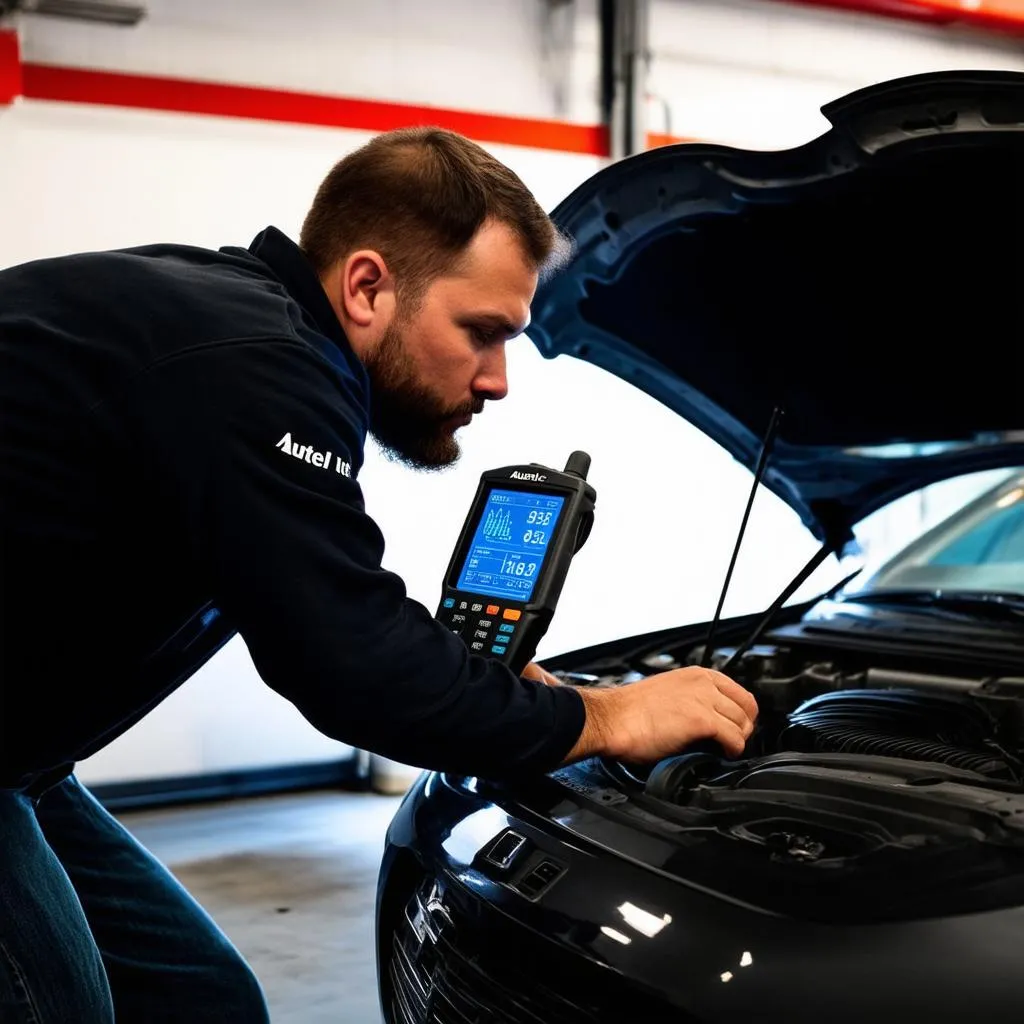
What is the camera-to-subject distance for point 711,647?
2.08 meters

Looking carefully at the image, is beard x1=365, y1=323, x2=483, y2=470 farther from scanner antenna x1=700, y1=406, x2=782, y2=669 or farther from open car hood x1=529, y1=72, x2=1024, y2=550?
scanner antenna x1=700, y1=406, x2=782, y2=669

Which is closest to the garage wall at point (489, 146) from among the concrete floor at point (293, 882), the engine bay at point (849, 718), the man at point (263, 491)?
the concrete floor at point (293, 882)

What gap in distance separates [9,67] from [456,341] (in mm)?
3284

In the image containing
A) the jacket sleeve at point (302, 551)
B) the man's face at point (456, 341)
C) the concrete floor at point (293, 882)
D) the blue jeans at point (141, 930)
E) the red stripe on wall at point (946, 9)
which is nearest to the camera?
the jacket sleeve at point (302, 551)

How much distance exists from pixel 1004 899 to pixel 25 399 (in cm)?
103

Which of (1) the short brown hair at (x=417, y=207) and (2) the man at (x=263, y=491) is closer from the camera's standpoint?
(2) the man at (x=263, y=491)

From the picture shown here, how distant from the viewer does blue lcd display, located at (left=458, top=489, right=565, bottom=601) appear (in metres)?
1.67

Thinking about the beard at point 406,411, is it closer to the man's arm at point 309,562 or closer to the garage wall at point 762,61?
the man's arm at point 309,562

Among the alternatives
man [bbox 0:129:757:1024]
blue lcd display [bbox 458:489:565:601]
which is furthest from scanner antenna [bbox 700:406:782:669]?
man [bbox 0:129:757:1024]

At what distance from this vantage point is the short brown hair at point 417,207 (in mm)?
1420

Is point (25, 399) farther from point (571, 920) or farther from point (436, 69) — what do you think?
point (436, 69)

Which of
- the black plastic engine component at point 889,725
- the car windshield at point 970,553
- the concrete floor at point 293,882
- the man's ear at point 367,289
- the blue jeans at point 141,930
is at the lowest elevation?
the concrete floor at point 293,882

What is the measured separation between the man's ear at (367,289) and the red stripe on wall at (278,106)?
3127mm

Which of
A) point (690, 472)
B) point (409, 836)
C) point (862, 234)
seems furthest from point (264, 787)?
point (862, 234)
